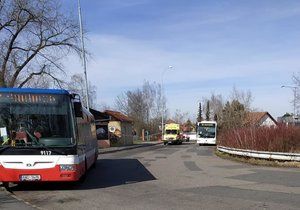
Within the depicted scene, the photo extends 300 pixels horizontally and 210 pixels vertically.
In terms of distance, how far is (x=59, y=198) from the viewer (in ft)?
40.5

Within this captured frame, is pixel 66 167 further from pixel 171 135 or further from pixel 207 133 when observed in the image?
pixel 171 135

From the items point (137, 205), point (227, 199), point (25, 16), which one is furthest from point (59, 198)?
point (25, 16)

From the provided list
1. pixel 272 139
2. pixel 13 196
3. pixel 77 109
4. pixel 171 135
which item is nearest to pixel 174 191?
pixel 77 109

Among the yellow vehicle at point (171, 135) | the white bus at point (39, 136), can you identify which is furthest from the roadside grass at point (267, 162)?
the yellow vehicle at point (171, 135)

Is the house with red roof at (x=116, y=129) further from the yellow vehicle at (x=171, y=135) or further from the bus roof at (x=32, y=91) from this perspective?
the bus roof at (x=32, y=91)

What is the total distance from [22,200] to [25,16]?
92.6 feet

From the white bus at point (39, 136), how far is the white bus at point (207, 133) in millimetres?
46296

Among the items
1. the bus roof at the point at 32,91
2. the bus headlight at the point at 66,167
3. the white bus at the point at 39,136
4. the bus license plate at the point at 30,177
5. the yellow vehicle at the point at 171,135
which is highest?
the bus roof at the point at 32,91

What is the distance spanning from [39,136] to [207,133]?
4771cm

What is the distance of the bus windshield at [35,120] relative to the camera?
44.3 feet

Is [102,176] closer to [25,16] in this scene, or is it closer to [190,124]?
[25,16]

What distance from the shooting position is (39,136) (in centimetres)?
1353

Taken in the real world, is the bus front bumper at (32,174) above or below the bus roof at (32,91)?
below

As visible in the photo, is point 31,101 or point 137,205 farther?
point 31,101
